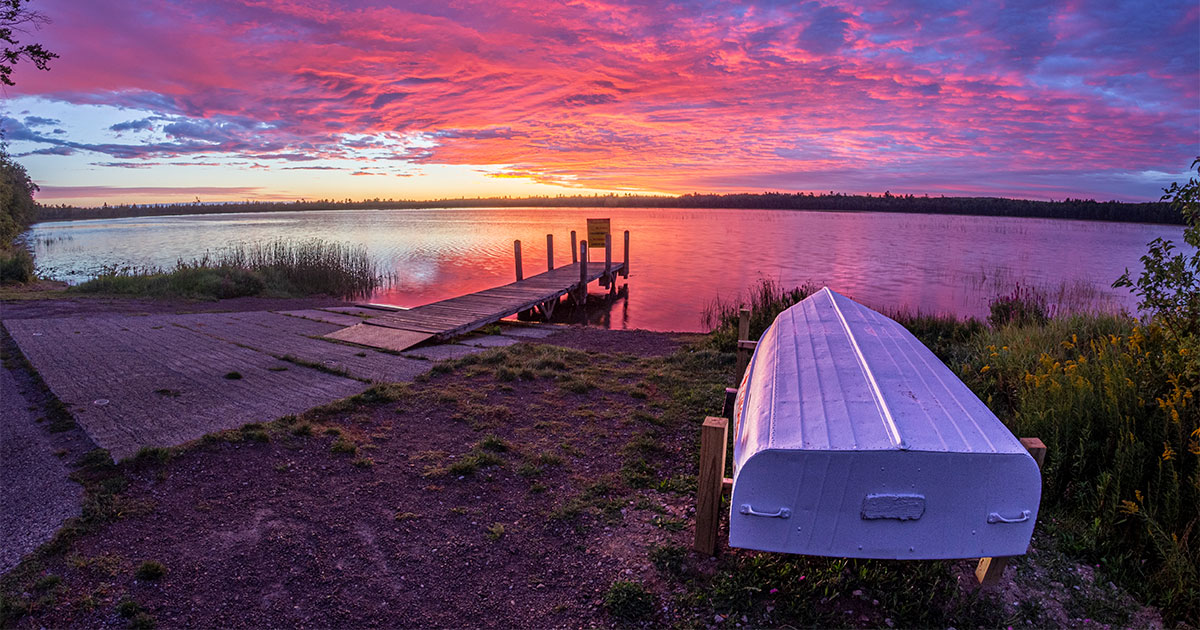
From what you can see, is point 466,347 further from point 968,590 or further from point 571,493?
point 968,590

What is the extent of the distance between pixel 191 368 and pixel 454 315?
4.54 metres

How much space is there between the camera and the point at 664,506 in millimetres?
3943

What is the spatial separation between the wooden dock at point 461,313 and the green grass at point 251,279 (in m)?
5.68

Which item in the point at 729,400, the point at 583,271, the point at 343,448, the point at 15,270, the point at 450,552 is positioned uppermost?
the point at 15,270

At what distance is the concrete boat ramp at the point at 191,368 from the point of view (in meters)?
4.93

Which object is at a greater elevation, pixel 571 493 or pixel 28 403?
pixel 28 403

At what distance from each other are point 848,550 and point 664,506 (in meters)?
1.54

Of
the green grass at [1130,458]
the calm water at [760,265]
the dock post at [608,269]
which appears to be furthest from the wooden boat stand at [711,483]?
the dock post at [608,269]

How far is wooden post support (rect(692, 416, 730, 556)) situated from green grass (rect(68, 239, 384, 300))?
48.9 feet

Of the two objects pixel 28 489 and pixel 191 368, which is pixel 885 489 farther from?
pixel 191 368

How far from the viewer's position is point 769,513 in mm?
2592

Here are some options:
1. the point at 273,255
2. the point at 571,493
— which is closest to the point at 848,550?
the point at 571,493

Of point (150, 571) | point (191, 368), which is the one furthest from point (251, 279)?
point (150, 571)

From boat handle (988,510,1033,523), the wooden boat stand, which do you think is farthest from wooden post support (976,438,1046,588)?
boat handle (988,510,1033,523)
